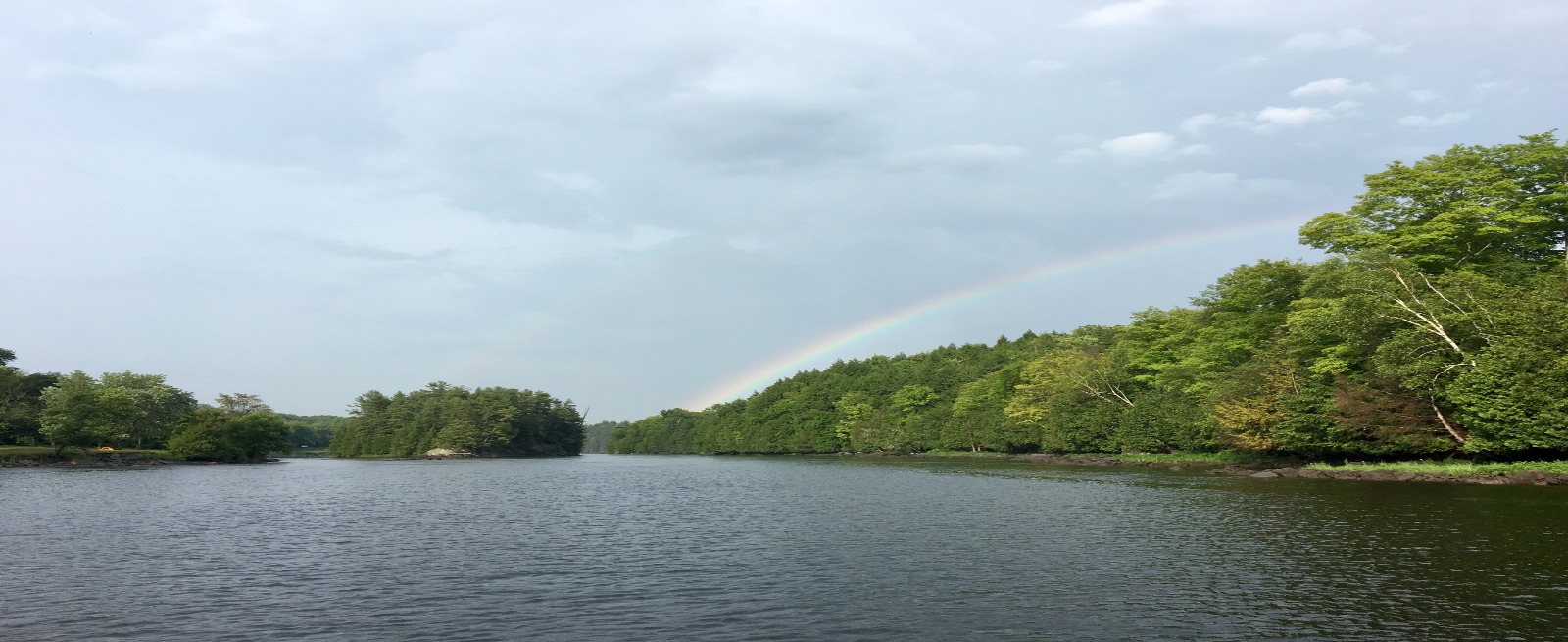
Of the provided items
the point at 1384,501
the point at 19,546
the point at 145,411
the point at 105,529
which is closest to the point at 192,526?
the point at 105,529

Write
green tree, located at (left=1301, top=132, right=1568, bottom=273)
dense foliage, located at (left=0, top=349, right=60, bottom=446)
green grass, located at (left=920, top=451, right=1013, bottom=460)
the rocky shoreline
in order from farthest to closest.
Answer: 1. green grass, located at (left=920, top=451, right=1013, bottom=460)
2. dense foliage, located at (left=0, top=349, right=60, bottom=446)
3. green tree, located at (left=1301, top=132, right=1568, bottom=273)
4. the rocky shoreline

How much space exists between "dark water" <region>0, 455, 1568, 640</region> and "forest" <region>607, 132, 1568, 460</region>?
874 cm

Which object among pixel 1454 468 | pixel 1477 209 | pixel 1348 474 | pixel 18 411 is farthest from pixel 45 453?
pixel 1477 209

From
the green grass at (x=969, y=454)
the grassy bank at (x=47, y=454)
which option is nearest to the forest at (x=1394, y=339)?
the green grass at (x=969, y=454)

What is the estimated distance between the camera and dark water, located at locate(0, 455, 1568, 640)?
63.0ft

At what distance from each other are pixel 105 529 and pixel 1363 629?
45322 millimetres

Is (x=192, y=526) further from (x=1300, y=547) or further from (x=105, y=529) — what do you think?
(x=1300, y=547)

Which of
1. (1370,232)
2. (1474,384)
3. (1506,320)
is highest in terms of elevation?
(1370,232)

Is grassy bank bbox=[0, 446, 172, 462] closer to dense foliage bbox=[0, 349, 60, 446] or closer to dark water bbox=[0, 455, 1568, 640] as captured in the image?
dense foliage bbox=[0, 349, 60, 446]

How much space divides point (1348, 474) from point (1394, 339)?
10.4 meters

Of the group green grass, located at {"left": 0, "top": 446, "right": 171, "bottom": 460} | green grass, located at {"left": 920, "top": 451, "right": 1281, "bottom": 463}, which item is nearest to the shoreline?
green grass, located at {"left": 0, "top": 446, "right": 171, "bottom": 460}

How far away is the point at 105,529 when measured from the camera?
1448 inches

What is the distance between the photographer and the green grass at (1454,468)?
50406 mm

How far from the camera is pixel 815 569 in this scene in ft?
88.1
